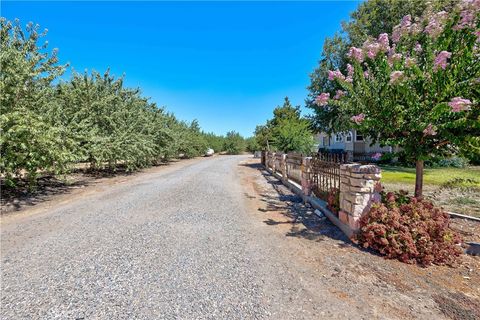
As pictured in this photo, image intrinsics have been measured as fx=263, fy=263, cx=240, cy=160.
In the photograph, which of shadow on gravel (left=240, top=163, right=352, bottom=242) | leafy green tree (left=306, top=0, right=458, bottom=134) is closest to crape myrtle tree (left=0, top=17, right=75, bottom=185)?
shadow on gravel (left=240, top=163, right=352, bottom=242)

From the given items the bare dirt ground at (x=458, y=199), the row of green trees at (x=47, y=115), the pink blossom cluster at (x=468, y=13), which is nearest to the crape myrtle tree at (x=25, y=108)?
the row of green trees at (x=47, y=115)

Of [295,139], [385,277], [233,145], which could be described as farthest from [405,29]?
[233,145]

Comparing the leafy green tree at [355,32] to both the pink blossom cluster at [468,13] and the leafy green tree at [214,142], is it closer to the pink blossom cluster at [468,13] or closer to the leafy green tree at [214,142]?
the pink blossom cluster at [468,13]

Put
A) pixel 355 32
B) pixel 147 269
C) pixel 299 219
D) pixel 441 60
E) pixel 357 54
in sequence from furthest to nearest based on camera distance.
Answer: pixel 355 32 → pixel 299 219 → pixel 357 54 → pixel 441 60 → pixel 147 269

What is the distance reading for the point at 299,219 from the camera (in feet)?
21.2

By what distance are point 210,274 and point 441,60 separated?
189 inches

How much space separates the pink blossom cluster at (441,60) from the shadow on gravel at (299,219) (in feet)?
10.9

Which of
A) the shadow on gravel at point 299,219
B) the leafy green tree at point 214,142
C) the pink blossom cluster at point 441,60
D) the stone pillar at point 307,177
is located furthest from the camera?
the leafy green tree at point 214,142

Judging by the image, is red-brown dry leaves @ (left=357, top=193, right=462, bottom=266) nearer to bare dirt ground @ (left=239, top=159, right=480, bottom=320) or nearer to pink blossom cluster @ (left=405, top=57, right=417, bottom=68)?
bare dirt ground @ (left=239, top=159, right=480, bottom=320)

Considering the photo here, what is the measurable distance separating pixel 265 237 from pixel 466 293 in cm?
298

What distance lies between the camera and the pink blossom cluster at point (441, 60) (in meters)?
4.03

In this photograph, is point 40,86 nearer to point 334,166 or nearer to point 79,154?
point 79,154

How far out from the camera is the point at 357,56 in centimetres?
519

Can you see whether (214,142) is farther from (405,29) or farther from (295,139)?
(405,29)
